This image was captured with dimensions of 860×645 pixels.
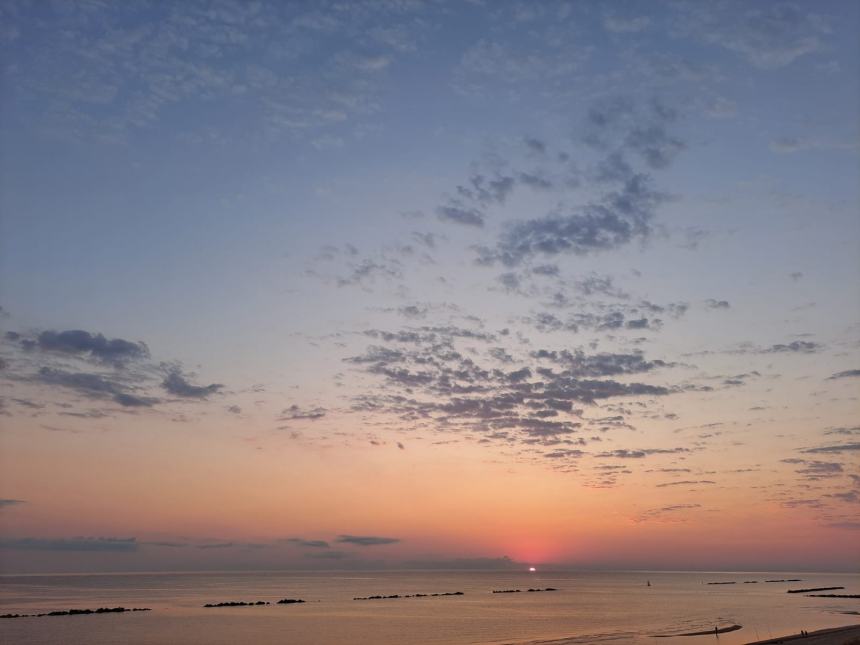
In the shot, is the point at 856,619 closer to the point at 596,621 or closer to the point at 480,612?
the point at 596,621

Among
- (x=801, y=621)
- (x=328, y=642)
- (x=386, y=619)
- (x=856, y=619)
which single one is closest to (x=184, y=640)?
(x=328, y=642)

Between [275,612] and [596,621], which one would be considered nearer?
[596,621]

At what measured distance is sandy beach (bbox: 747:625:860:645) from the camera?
61.5 meters

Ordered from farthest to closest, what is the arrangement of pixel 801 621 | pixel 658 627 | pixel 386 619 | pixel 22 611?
pixel 22 611, pixel 386 619, pixel 801 621, pixel 658 627

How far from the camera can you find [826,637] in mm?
66000

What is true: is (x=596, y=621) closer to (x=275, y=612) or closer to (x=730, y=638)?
(x=730, y=638)

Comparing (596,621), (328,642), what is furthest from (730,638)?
(328,642)

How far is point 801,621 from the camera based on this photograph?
89.7 metres

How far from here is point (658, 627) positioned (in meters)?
83.1

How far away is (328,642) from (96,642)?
24.0 m

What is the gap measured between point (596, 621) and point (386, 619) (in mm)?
30371

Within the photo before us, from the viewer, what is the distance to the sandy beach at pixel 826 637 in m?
61.5

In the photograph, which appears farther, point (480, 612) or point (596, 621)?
point (480, 612)

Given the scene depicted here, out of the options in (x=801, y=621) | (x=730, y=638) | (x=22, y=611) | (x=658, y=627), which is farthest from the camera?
(x=22, y=611)
